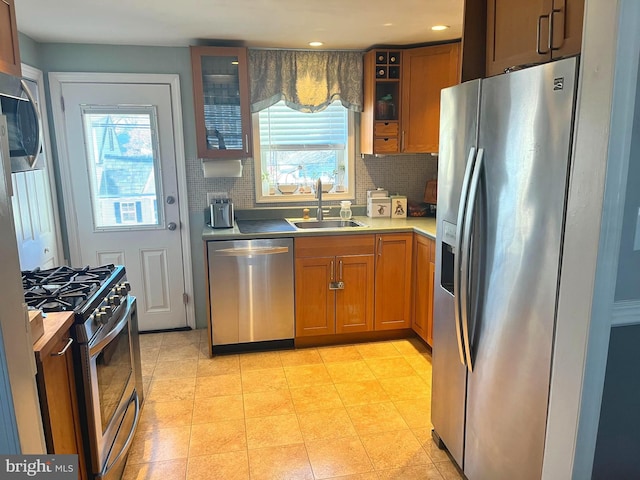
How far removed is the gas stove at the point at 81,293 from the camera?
1801 millimetres

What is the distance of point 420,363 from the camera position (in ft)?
10.8

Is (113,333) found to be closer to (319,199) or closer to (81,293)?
(81,293)

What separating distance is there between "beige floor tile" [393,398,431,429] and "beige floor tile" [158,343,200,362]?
60.7 inches

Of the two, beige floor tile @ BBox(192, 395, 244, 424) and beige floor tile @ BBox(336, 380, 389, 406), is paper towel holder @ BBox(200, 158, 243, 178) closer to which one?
beige floor tile @ BBox(192, 395, 244, 424)

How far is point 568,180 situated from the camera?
137 cm

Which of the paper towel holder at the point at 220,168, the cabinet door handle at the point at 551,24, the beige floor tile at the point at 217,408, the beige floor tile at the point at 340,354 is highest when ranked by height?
the cabinet door handle at the point at 551,24

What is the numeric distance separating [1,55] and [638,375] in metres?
2.28

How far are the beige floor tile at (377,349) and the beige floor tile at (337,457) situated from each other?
104 cm

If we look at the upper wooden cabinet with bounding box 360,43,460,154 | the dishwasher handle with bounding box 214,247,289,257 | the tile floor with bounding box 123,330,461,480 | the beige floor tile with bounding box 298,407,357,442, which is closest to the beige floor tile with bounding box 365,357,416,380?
the tile floor with bounding box 123,330,461,480

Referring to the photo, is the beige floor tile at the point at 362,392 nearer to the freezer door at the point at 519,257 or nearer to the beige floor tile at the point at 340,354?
the beige floor tile at the point at 340,354

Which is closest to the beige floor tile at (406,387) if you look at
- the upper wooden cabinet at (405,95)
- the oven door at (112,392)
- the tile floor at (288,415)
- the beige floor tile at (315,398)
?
the tile floor at (288,415)

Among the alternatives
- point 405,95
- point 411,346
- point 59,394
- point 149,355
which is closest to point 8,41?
point 59,394

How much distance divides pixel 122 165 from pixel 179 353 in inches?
58.7

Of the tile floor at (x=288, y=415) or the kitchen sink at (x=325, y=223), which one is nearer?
the tile floor at (x=288, y=415)
